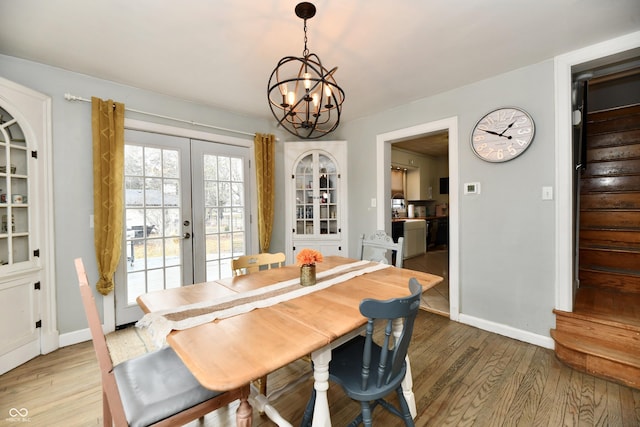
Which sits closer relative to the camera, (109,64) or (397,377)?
(397,377)

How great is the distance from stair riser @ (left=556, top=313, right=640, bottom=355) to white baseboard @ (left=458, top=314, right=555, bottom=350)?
17 centimetres

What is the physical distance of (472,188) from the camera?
2754mm

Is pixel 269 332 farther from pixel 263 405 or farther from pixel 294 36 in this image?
pixel 294 36

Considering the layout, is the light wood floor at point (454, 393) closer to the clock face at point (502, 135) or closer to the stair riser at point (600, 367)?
the stair riser at point (600, 367)

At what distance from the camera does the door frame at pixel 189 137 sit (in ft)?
8.68

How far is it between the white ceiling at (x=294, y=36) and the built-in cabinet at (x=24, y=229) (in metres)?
0.46

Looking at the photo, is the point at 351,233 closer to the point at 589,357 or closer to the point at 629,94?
the point at 589,357

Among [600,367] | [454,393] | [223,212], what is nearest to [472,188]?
[600,367]

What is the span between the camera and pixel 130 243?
2.77 metres

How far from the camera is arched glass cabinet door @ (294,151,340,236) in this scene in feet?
12.7

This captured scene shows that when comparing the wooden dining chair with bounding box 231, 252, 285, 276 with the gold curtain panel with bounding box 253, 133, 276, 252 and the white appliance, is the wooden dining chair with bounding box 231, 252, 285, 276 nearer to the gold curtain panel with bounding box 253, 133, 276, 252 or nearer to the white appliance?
the gold curtain panel with bounding box 253, 133, 276, 252

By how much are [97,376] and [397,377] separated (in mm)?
2169

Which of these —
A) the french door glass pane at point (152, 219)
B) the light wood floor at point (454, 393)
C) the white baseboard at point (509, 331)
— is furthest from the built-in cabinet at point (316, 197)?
the light wood floor at point (454, 393)

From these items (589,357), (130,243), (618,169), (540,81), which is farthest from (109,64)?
(618,169)
